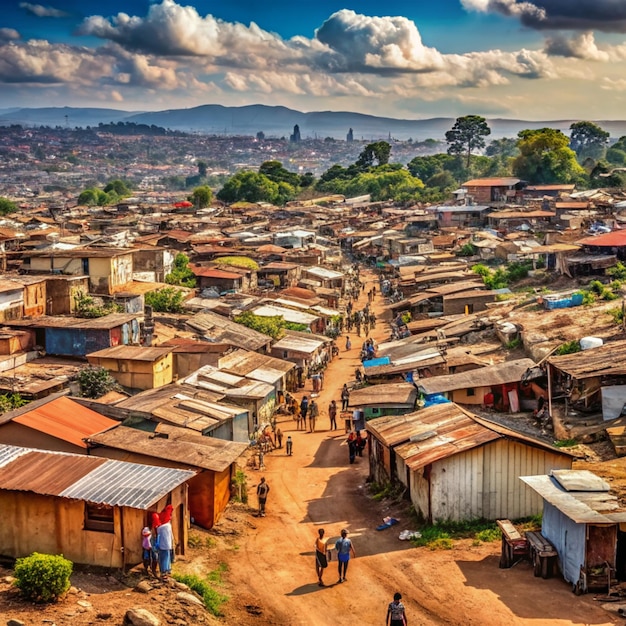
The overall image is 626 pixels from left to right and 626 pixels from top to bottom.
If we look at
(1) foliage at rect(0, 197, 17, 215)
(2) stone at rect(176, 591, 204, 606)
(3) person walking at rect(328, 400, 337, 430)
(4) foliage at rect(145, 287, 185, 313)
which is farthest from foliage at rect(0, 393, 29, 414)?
(1) foliage at rect(0, 197, 17, 215)

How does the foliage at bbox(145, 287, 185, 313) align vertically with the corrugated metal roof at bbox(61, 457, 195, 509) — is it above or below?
below

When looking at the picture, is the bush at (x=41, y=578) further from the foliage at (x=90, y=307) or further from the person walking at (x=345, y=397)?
the foliage at (x=90, y=307)

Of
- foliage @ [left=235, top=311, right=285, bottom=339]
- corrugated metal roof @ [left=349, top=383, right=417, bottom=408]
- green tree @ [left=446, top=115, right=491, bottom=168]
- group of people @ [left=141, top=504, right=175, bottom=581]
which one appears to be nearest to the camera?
group of people @ [left=141, top=504, right=175, bottom=581]

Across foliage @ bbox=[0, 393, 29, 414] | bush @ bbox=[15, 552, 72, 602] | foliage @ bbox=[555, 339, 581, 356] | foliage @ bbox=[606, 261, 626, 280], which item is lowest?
foliage @ bbox=[0, 393, 29, 414]

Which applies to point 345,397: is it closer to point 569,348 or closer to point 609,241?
point 569,348

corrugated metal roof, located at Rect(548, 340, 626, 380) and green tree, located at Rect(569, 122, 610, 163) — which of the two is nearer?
corrugated metal roof, located at Rect(548, 340, 626, 380)

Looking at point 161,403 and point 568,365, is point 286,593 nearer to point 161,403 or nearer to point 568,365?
point 161,403

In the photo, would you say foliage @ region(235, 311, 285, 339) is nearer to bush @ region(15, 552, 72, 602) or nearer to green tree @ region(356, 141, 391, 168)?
bush @ region(15, 552, 72, 602)
